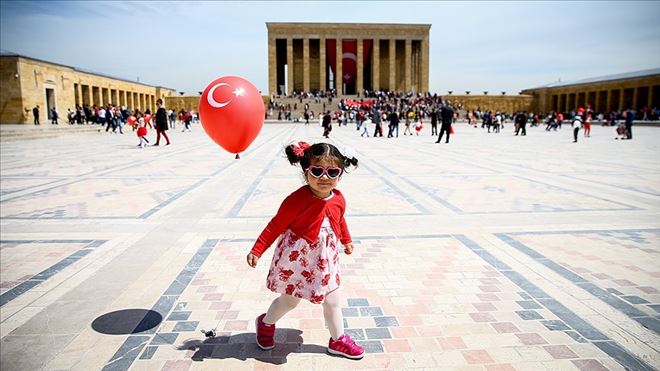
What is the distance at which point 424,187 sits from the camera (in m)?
7.38

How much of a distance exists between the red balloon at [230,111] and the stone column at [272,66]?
50429mm

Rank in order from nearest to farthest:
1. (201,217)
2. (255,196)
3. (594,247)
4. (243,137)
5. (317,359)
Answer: (317,359) < (243,137) < (594,247) < (201,217) < (255,196)

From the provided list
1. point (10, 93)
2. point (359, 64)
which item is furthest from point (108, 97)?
point (359, 64)

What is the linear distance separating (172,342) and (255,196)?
13.7 feet

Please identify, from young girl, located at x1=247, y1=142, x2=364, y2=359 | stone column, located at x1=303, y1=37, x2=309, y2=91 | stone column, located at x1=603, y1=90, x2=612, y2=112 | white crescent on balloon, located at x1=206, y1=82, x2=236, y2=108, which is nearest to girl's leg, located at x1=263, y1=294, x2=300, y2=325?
young girl, located at x1=247, y1=142, x2=364, y2=359

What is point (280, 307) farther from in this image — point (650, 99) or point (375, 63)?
point (375, 63)

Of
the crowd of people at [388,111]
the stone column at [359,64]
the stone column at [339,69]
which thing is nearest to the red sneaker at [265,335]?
the crowd of people at [388,111]

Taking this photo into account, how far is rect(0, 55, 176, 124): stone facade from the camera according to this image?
2781 cm

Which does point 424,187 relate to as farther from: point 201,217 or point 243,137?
point 243,137

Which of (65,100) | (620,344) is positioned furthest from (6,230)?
(65,100)

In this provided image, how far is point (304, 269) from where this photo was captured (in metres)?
2.36

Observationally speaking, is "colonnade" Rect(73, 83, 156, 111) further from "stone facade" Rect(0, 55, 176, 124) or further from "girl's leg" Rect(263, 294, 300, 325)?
"girl's leg" Rect(263, 294, 300, 325)

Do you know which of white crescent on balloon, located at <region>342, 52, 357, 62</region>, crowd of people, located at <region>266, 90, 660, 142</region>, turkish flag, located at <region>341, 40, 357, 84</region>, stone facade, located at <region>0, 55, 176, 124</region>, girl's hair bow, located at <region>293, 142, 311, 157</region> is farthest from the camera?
white crescent on balloon, located at <region>342, 52, 357, 62</region>

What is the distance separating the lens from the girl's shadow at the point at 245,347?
7.97 feet
